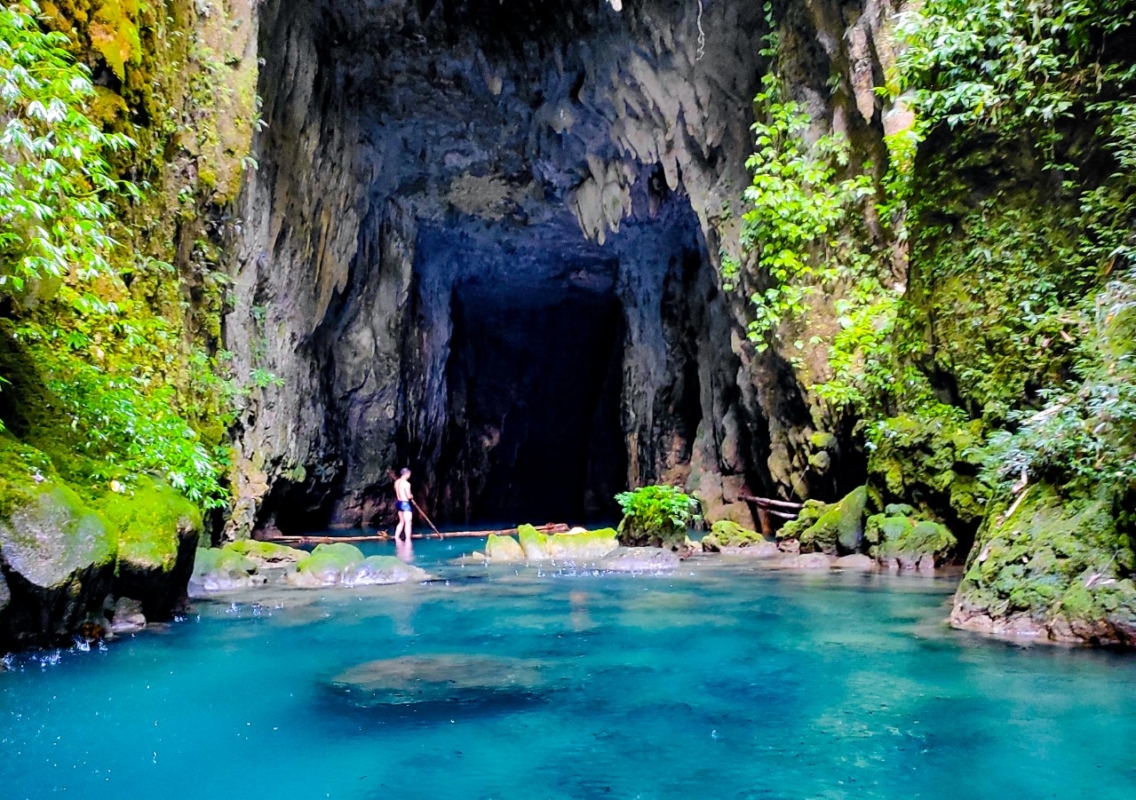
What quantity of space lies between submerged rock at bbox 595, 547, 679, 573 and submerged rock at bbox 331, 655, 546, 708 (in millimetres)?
4893

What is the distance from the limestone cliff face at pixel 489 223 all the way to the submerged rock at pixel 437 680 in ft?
26.1

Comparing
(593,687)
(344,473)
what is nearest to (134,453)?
(593,687)

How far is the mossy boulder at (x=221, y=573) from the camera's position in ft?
27.2

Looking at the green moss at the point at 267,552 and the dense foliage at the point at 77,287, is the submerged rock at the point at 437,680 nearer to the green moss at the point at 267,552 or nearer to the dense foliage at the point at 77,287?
the dense foliage at the point at 77,287

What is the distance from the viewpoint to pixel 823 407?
473 inches

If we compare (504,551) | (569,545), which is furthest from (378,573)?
(569,545)

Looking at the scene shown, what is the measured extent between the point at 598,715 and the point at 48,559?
315cm

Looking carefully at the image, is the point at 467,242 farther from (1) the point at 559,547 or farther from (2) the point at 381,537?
(1) the point at 559,547

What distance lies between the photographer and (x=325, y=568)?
8.95 m

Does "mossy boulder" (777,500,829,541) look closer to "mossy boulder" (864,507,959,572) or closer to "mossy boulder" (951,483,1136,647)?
"mossy boulder" (864,507,959,572)

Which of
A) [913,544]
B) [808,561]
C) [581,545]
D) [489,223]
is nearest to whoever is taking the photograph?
[913,544]

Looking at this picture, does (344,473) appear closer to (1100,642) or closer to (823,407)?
(823,407)

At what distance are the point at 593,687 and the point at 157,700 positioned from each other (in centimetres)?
221

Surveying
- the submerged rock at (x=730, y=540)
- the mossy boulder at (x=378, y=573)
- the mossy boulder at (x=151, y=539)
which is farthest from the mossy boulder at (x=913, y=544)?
the mossy boulder at (x=151, y=539)
